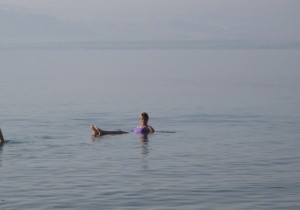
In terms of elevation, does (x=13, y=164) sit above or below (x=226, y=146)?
below

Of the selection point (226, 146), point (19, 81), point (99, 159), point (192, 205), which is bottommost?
point (192, 205)

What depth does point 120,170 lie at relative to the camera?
2156cm

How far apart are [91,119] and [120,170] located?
1341 cm

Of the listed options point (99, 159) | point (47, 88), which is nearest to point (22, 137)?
point (99, 159)

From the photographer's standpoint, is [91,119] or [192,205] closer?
[192,205]

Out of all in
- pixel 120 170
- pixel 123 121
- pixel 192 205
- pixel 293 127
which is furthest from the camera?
pixel 123 121

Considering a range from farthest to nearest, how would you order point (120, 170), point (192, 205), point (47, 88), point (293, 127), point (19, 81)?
point (19, 81) → point (47, 88) → point (293, 127) → point (120, 170) → point (192, 205)

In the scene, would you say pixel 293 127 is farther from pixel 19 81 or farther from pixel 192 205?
pixel 19 81

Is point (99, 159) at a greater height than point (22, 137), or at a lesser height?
lesser

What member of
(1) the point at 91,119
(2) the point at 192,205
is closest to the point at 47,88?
(1) the point at 91,119

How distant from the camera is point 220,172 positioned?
2120 centimetres

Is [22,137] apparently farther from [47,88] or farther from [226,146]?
[47,88]

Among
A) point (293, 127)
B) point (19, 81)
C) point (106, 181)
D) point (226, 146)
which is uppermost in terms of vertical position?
point (19, 81)

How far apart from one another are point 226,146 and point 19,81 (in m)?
39.5
